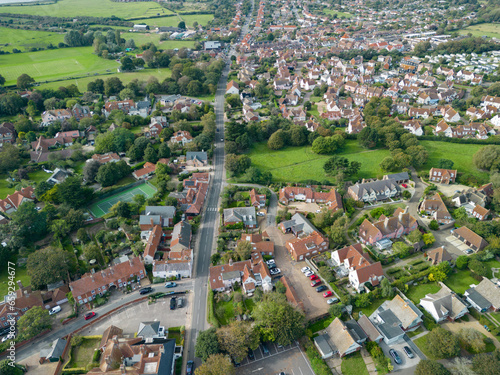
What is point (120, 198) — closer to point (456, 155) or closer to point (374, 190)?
point (374, 190)

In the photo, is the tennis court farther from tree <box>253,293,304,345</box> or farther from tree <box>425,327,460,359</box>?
tree <box>425,327,460,359</box>

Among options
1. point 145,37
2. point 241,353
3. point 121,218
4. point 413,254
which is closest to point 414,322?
point 413,254

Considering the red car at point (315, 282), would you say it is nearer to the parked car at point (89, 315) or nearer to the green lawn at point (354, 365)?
the green lawn at point (354, 365)

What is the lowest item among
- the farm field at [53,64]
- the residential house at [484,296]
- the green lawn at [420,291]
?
the green lawn at [420,291]

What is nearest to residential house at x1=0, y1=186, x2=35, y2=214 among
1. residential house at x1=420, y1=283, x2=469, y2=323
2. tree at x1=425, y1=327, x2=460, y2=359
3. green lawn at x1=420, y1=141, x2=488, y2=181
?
tree at x1=425, y1=327, x2=460, y2=359

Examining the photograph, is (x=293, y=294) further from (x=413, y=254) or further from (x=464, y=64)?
(x=464, y=64)

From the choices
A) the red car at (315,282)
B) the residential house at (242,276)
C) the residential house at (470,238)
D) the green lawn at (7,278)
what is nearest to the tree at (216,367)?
the residential house at (242,276)
